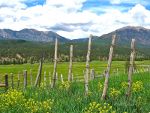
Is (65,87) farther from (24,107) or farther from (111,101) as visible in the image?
(24,107)

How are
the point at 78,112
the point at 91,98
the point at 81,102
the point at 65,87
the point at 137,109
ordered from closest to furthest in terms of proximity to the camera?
the point at 78,112 < the point at 137,109 < the point at 81,102 < the point at 91,98 < the point at 65,87

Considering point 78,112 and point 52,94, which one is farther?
point 52,94

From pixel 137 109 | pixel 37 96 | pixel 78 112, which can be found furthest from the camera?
pixel 37 96

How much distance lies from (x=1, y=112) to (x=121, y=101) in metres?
4.16

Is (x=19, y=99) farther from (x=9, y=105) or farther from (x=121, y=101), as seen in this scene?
(x=121, y=101)

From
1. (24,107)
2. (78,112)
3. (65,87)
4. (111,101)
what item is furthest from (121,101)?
(65,87)

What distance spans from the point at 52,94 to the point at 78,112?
4939 mm

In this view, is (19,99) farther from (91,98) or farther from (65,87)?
(65,87)

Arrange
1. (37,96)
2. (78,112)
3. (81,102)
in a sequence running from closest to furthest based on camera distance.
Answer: (78,112) → (81,102) → (37,96)

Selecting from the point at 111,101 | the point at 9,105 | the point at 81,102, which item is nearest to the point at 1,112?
the point at 9,105

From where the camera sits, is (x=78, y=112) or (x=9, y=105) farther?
(x=9, y=105)

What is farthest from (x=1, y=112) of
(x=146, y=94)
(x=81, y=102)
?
(x=146, y=94)

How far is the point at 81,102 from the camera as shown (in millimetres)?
14648

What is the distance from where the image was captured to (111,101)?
49.9 feet
